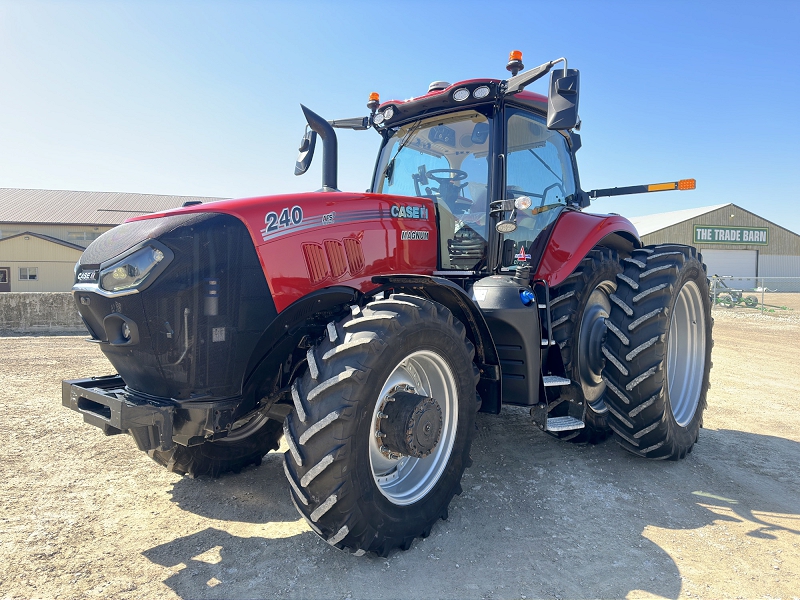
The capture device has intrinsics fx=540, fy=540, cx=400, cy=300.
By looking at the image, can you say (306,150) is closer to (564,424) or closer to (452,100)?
(452,100)

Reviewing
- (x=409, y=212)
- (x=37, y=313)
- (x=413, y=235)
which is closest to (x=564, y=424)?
(x=413, y=235)

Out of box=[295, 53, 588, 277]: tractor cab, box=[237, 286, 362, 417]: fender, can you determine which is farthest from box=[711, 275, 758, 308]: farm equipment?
box=[237, 286, 362, 417]: fender

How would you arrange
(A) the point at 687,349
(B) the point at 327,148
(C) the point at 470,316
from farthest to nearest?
(A) the point at 687,349 → (B) the point at 327,148 → (C) the point at 470,316

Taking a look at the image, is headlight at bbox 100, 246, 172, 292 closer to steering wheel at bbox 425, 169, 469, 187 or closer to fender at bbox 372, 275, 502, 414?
fender at bbox 372, 275, 502, 414

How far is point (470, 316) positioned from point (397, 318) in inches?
31.4

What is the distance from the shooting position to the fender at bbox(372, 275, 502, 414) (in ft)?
10.6

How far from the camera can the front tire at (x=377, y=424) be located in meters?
2.51

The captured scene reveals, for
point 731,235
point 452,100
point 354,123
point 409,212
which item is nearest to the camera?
point 409,212

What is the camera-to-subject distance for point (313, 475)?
8.11 ft

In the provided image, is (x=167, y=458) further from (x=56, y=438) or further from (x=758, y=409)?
(x=758, y=409)

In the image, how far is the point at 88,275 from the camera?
2.85m

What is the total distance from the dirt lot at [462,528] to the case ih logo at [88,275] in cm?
143

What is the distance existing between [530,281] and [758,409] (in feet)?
12.7

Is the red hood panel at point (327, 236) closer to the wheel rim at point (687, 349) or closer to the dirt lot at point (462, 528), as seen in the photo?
the dirt lot at point (462, 528)
